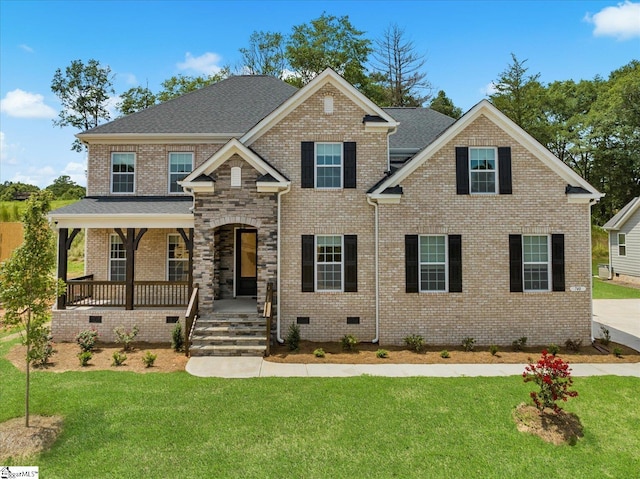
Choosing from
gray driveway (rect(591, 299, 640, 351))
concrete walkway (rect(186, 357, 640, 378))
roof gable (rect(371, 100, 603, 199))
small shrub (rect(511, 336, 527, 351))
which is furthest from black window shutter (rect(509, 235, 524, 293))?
gray driveway (rect(591, 299, 640, 351))

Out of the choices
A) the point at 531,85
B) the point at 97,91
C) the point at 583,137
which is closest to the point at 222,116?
the point at 97,91

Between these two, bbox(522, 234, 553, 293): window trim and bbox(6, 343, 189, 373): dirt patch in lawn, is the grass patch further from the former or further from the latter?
bbox(6, 343, 189, 373): dirt patch in lawn

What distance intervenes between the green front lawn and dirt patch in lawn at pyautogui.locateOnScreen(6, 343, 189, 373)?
30.8 inches

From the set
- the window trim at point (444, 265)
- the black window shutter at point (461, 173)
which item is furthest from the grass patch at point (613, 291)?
the black window shutter at point (461, 173)

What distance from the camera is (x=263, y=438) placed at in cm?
630

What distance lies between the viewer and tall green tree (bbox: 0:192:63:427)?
→ 6.53 m

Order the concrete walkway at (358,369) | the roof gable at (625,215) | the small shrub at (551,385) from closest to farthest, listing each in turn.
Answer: the small shrub at (551,385) < the concrete walkway at (358,369) < the roof gable at (625,215)

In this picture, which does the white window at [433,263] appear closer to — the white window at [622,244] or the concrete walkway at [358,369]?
the concrete walkway at [358,369]

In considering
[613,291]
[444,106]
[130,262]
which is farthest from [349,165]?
[444,106]

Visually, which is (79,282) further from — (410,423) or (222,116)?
(410,423)

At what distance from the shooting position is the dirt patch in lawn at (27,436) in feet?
19.2

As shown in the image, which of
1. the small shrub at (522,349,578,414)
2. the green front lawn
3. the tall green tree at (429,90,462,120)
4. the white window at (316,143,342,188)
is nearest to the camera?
the green front lawn

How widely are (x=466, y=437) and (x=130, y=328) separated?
1054 centimetres

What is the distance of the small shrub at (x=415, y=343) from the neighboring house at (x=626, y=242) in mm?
23456
